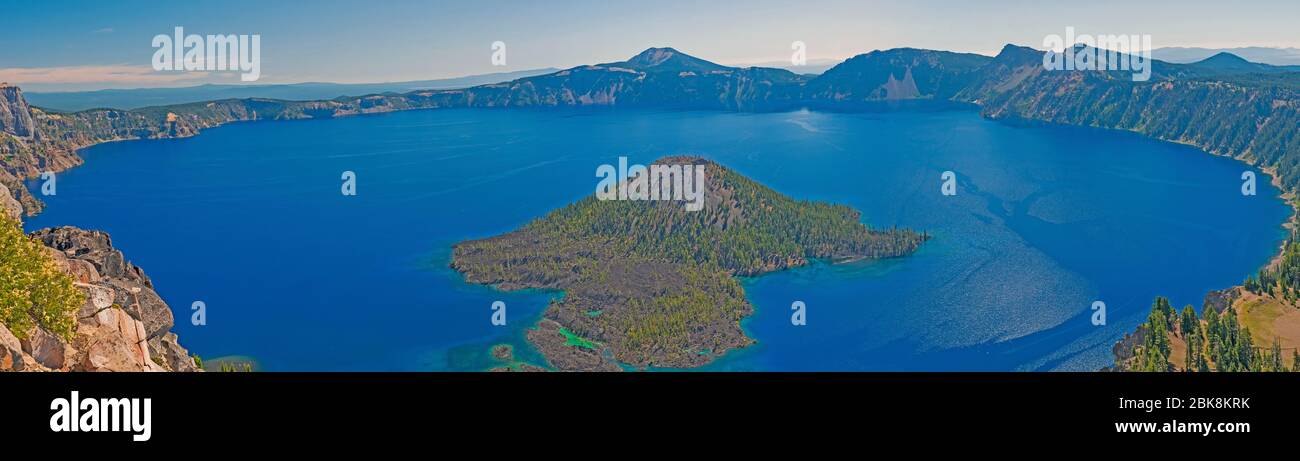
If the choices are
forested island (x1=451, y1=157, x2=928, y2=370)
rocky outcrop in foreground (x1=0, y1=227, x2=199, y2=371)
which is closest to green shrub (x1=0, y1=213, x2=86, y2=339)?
rocky outcrop in foreground (x1=0, y1=227, x2=199, y2=371)

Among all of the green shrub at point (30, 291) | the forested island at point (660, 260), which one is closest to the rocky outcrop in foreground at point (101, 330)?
the green shrub at point (30, 291)

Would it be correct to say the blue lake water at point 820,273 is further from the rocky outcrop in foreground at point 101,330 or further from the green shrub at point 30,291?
the green shrub at point 30,291

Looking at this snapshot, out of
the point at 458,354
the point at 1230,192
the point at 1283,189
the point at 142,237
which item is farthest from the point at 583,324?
the point at 1283,189

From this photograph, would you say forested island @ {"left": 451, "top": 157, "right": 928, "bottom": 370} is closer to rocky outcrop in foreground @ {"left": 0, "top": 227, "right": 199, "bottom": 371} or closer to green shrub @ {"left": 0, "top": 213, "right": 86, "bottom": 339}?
rocky outcrop in foreground @ {"left": 0, "top": 227, "right": 199, "bottom": 371}

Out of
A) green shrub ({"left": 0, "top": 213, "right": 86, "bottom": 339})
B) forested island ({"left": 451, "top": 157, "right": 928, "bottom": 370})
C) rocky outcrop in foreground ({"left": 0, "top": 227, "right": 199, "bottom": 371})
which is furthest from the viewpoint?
forested island ({"left": 451, "top": 157, "right": 928, "bottom": 370})

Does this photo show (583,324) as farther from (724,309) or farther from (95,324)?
(95,324)

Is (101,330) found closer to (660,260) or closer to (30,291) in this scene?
(30,291)

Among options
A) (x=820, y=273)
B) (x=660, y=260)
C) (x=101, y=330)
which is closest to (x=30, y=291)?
(x=101, y=330)
